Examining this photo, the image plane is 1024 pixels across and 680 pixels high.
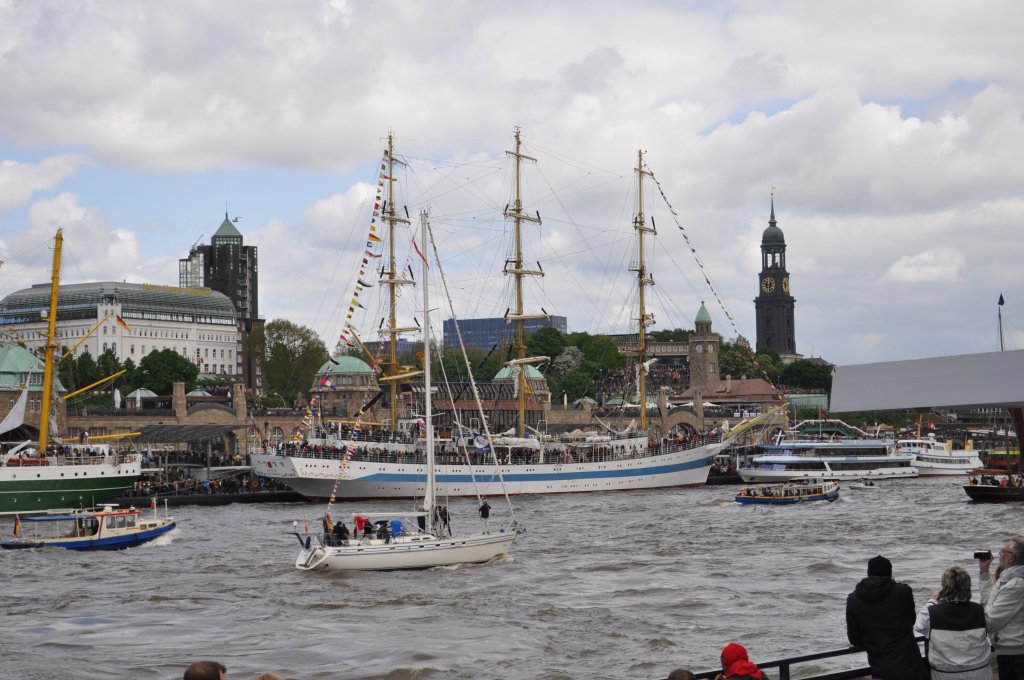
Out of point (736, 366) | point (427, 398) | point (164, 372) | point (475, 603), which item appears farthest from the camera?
point (736, 366)

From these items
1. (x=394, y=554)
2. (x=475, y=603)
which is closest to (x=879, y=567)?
(x=475, y=603)

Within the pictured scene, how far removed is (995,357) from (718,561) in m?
30.6

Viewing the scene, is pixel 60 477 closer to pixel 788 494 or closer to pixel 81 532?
pixel 81 532

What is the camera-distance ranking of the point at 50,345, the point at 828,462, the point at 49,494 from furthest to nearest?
the point at 828,462
the point at 50,345
the point at 49,494

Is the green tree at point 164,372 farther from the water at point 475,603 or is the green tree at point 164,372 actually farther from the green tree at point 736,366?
the water at point 475,603

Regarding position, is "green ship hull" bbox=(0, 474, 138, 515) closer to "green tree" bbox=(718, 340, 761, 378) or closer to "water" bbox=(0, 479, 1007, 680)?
"water" bbox=(0, 479, 1007, 680)

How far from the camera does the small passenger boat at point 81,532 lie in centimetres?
4778

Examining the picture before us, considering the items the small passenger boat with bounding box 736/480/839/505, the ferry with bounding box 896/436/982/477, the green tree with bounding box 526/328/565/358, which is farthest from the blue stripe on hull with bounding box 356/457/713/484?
the green tree with bounding box 526/328/565/358

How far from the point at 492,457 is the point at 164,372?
79.0 m

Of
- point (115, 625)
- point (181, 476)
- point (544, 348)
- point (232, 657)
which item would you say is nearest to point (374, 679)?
point (232, 657)

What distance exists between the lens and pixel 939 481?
100938mm

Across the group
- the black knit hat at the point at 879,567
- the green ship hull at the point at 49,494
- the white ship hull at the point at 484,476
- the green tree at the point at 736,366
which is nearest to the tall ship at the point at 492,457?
the white ship hull at the point at 484,476

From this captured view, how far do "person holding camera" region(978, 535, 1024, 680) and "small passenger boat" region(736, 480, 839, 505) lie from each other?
5873 centimetres

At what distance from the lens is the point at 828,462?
329 feet
